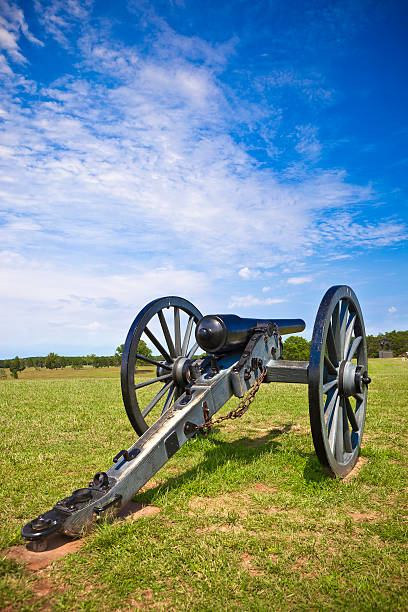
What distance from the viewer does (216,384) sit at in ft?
15.6

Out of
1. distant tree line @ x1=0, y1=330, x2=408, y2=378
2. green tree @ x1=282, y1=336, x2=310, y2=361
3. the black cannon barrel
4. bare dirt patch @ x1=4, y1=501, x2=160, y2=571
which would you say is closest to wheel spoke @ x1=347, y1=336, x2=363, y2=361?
the black cannon barrel

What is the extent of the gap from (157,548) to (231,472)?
1827mm

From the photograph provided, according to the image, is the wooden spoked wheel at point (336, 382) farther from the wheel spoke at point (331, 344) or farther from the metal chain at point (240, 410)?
the metal chain at point (240, 410)

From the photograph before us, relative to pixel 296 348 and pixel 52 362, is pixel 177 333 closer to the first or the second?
pixel 296 348

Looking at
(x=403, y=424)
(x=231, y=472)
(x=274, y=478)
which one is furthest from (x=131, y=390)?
(x=403, y=424)

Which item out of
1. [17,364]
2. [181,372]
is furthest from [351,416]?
[17,364]

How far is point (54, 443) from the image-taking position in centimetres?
659

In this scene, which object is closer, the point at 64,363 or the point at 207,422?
the point at 207,422

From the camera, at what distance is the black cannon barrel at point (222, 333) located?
502 cm

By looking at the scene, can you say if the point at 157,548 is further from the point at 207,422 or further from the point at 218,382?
the point at 218,382

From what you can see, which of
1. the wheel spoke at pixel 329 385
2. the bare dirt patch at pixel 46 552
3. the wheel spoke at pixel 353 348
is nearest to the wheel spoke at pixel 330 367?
the wheel spoke at pixel 329 385

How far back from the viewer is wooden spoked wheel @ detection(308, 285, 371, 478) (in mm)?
4043

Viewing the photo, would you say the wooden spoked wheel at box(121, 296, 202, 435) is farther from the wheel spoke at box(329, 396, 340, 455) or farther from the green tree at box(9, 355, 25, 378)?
the green tree at box(9, 355, 25, 378)

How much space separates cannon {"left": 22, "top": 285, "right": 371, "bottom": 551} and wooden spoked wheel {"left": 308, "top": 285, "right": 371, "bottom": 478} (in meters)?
0.01
